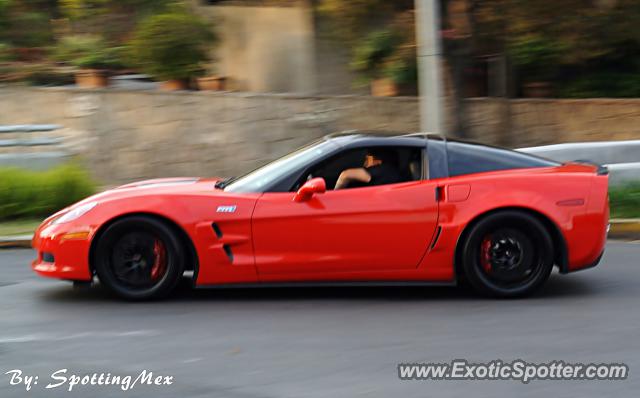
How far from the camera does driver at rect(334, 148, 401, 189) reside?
6.55 metres

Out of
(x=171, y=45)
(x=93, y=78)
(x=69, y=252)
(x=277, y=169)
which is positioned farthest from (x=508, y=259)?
(x=93, y=78)

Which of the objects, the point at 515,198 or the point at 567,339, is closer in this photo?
the point at 567,339

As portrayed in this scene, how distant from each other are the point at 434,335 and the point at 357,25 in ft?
29.3

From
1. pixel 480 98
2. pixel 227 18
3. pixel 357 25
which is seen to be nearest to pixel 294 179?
pixel 357 25

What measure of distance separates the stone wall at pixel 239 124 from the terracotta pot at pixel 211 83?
875 mm

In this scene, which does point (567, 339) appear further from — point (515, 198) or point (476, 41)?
point (476, 41)

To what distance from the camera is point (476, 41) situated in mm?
13992

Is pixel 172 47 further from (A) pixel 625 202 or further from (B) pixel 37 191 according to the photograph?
(A) pixel 625 202

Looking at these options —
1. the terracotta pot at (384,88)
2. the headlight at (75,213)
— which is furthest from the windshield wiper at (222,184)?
the terracotta pot at (384,88)

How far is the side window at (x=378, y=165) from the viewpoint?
6566 mm

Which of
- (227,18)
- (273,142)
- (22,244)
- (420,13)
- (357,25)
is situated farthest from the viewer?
(227,18)

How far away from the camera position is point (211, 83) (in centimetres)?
1614

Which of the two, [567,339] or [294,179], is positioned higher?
[294,179]

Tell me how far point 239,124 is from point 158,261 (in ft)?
29.3
